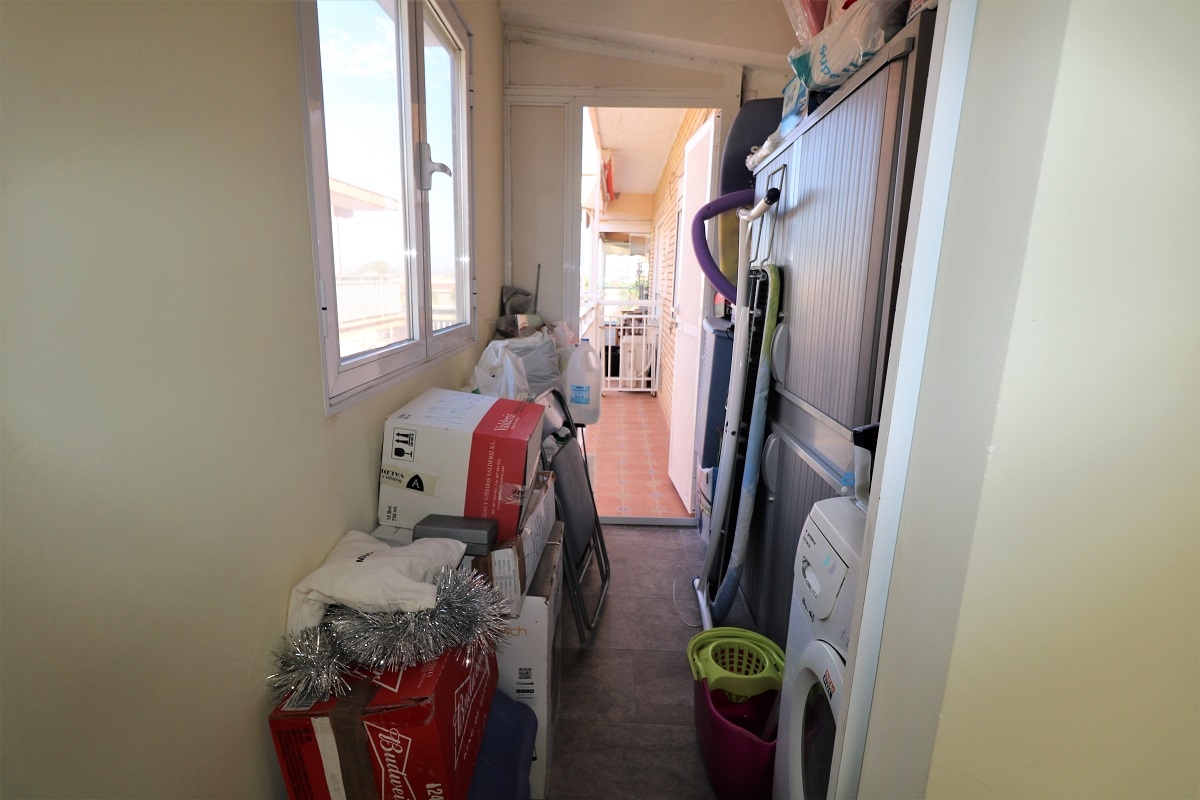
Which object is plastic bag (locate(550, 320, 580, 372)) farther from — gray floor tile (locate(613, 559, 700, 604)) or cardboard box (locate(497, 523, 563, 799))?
cardboard box (locate(497, 523, 563, 799))

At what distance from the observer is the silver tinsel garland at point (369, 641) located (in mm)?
870

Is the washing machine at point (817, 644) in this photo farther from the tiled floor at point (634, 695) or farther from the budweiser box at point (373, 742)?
the budweiser box at point (373, 742)

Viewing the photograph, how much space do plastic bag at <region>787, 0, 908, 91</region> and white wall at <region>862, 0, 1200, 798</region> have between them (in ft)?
3.05

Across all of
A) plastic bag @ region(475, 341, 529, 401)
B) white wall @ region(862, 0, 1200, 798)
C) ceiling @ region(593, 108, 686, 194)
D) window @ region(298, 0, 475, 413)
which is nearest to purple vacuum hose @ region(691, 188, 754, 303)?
plastic bag @ region(475, 341, 529, 401)

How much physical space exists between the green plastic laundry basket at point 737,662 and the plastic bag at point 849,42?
1568mm

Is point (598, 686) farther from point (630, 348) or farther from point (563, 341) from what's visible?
point (630, 348)

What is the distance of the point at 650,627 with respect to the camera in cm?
220

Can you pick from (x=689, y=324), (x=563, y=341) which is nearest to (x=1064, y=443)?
(x=563, y=341)

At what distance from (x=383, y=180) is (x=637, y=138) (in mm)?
4361

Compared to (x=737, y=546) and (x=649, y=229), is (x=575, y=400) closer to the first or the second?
(x=737, y=546)

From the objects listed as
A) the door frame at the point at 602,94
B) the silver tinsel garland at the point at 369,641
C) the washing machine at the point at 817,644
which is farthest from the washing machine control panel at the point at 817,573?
the door frame at the point at 602,94

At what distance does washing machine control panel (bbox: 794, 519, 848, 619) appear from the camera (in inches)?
37.6

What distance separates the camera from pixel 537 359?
8.57ft

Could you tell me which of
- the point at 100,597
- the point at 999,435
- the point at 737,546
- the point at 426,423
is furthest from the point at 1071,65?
the point at 737,546
